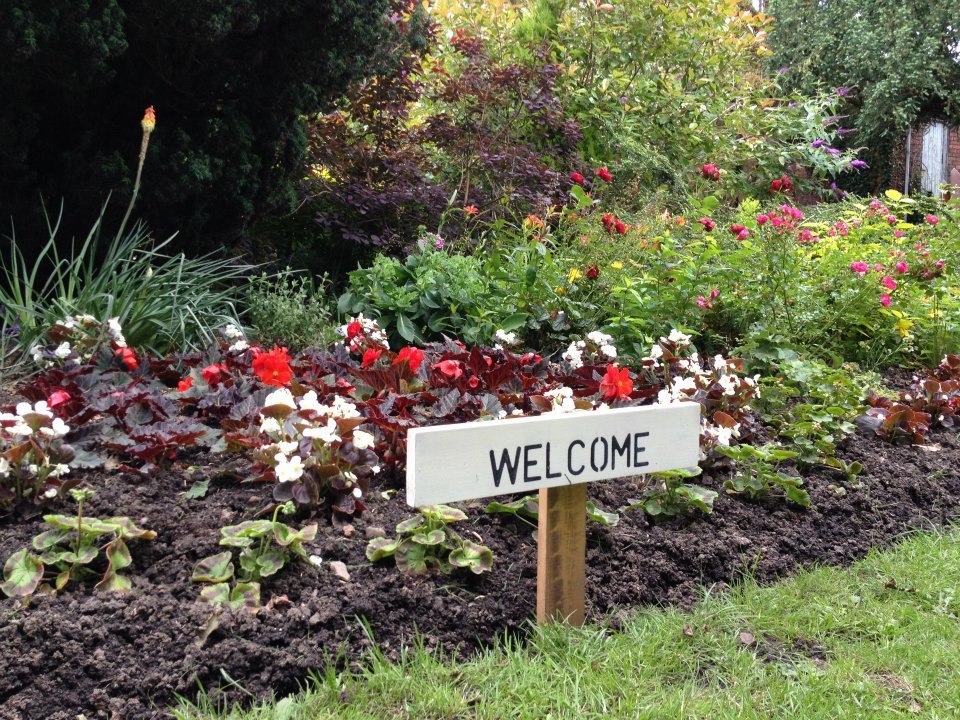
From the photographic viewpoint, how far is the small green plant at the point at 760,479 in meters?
2.79

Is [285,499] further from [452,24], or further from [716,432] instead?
[452,24]

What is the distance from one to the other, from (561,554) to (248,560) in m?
0.76

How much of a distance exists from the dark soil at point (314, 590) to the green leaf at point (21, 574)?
0.04 meters

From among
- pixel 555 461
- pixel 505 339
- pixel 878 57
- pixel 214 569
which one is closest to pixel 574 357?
pixel 505 339

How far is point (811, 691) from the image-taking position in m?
1.89

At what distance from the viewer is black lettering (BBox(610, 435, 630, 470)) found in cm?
201

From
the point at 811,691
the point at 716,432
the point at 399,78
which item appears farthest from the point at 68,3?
the point at 811,691

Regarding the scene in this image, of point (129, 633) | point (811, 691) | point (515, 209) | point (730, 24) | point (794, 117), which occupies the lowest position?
point (811, 691)

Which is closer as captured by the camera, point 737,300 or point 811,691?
point 811,691

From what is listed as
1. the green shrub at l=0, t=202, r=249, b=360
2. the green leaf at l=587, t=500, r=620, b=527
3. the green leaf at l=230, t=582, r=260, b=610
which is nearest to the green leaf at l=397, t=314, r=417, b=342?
the green shrub at l=0, t=202, r=249, b=360

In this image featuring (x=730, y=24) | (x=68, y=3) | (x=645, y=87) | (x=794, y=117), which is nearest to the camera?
(x=68, y=3)

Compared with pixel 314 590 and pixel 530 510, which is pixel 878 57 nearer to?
pixel 530 510

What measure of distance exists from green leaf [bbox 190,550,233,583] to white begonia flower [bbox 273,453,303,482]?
247 millimetres

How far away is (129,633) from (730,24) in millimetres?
9485
